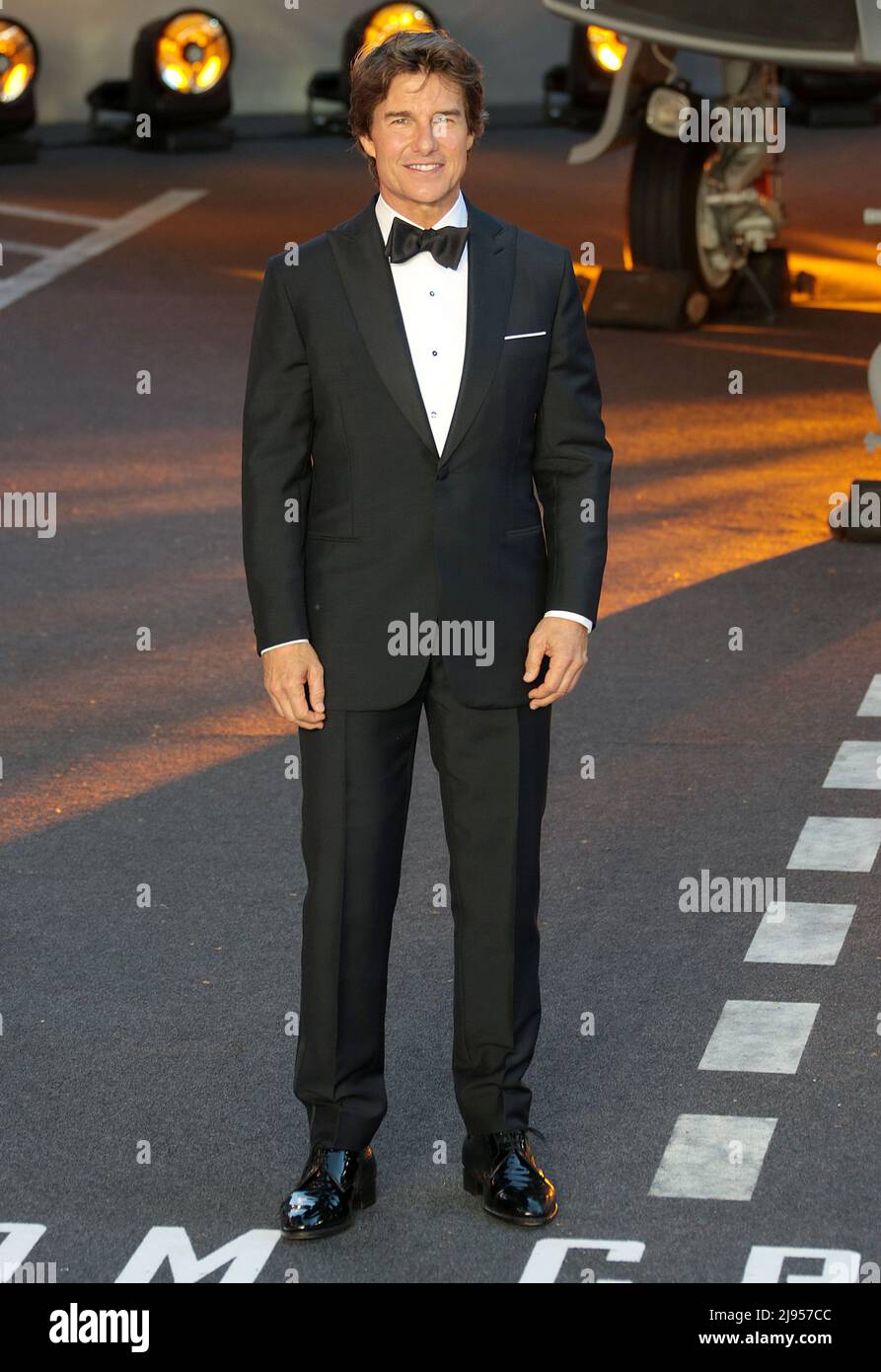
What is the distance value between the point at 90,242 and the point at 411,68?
1062 cm

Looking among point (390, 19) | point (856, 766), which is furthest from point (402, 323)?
point (390, 19)

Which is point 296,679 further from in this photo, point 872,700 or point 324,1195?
point 872,700

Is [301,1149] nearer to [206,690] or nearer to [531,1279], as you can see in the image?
[531,1279]

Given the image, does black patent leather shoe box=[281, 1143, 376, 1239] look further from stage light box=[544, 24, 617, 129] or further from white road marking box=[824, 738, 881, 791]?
stage light box=[544, 24, 617, 129]

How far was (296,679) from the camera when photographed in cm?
320

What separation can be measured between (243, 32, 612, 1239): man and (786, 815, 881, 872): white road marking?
1.59 metres

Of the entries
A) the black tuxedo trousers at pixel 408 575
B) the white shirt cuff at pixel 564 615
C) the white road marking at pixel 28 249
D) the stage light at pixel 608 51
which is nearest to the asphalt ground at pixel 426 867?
the black tuxedo trousers at pixel 408 575

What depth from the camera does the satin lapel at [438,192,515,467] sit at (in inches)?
123

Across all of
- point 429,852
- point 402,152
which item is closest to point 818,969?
point 429,852

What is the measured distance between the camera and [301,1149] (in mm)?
3623

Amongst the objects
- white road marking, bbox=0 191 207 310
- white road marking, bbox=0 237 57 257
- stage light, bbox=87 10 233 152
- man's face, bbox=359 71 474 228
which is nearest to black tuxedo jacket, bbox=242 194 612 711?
man's face, bbox=359 71 474 228

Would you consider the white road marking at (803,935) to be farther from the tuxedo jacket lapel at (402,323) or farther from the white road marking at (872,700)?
the tuxedo jacket lapel at (402,323)

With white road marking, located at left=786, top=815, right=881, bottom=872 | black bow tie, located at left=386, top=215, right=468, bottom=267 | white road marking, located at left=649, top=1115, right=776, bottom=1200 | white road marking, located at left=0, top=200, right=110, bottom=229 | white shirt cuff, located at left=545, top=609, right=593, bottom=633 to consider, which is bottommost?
white road marking, located at left=0, top=200, right=110, bottom=229
